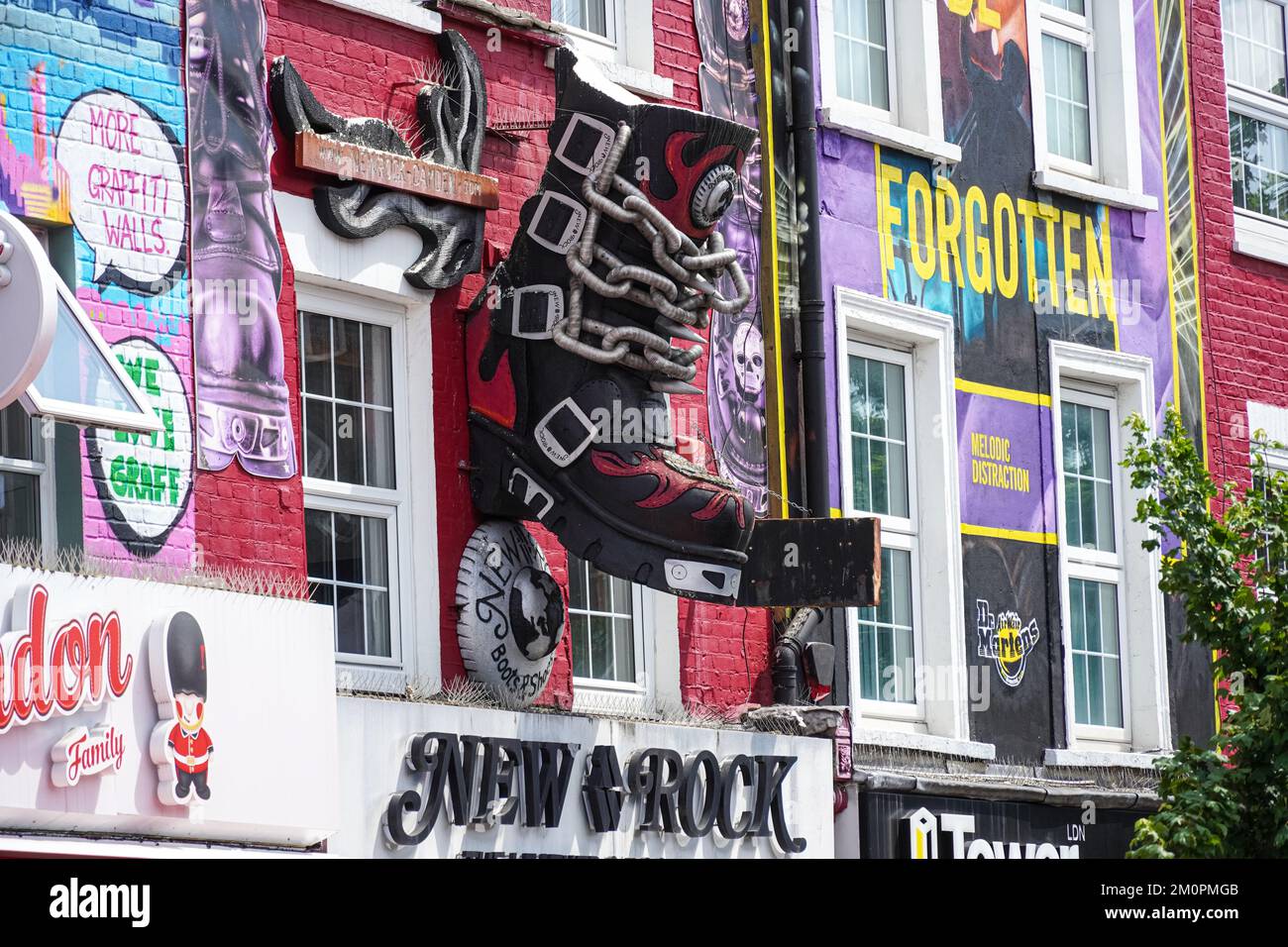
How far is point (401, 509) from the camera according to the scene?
12977mm

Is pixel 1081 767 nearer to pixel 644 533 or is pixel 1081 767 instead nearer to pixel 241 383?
pixel 644 533

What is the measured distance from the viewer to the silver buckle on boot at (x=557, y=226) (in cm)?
1301

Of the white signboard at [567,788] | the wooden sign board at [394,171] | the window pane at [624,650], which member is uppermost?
the wooden sign board at [394,171]

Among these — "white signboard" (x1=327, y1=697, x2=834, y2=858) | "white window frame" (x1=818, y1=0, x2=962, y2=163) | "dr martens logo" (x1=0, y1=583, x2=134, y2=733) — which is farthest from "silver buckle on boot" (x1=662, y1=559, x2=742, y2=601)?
"white window frame" (x1=818, y1=0, x2=962, y2=163)

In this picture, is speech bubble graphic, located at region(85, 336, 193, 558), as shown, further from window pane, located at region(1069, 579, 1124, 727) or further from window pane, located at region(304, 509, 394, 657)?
window pane, located at region(1069, 579, 1124, 727)

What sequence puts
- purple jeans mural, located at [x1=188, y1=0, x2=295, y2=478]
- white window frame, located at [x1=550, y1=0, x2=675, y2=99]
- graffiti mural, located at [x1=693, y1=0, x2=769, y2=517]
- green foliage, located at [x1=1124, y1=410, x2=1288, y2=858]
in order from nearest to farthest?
purple jeans mural, located at [x1=188, y1=0, x2=295, y2=478] → green foliage, located at [x1=1124, y1=410, x2=1288, y2=858] → white window frame, located at [x1=550, y1=0, x2=675, y2=99] → graffiti mural, located at [x1=693, y1=0, x2=769, y2=517]

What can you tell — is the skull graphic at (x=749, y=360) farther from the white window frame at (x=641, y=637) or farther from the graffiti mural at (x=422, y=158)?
the graffiti mural at (x=422, y=158)

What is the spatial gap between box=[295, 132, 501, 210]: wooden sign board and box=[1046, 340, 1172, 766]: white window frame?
210 inches

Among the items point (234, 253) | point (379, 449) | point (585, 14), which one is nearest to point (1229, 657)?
point (379, 449)

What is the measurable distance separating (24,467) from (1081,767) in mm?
8138

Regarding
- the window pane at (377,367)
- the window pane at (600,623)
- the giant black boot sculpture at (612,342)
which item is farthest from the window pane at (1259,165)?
the window pane at (377,367)

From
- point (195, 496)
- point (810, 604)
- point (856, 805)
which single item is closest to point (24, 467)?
point (195, 496)

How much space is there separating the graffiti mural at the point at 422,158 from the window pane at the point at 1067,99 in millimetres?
5746

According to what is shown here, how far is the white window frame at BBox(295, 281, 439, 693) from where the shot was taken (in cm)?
1275
